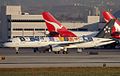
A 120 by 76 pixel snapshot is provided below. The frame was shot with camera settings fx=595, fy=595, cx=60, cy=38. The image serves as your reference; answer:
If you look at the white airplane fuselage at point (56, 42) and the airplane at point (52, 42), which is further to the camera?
the white airplane fuselage at point (56, 42)

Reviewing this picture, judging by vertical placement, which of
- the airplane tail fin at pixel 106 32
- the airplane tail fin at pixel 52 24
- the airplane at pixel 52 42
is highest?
the airplane tail fin at pixel 52 24

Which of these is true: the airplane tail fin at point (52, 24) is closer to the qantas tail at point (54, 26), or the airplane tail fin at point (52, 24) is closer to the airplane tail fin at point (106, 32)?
the qantas tail at point (54, 26)

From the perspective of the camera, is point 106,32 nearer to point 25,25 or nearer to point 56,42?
point 56,42

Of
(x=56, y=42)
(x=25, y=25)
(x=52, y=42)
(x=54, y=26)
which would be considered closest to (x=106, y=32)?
(x=54, y=26)

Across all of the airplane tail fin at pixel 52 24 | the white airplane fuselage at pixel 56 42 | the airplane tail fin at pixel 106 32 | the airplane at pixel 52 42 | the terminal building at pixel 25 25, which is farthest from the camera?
the terminal building at pixel 25 25

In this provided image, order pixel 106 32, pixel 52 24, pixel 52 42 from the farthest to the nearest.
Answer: pixel 52 24 < pixel 106 32 < pixel 52 42

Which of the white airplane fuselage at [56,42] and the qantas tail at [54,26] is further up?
the qantas tail at [54,26]

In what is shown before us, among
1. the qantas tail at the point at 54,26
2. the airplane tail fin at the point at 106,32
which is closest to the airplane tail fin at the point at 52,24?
the qantas tail at the point at 54,26

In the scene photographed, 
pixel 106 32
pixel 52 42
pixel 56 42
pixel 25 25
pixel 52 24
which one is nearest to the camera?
pixel 52 42

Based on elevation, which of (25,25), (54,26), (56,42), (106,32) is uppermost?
(25,25)

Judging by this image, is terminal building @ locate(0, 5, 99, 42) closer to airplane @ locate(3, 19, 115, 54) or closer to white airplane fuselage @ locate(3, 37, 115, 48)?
airplane @ locate(3, 19, 115, 54)

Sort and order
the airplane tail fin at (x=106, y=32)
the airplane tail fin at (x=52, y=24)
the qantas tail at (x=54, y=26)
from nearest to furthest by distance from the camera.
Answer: the airplane tail fin at (x=106, y=32)
the qantas tail at (x=54, y=26)
the airplane tail fin at (x=52, y=24)

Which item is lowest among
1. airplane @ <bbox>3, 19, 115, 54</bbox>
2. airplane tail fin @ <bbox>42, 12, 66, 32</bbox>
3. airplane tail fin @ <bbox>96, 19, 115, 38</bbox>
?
airplane @ <bbox>3, 19, 115, 54</bbox>

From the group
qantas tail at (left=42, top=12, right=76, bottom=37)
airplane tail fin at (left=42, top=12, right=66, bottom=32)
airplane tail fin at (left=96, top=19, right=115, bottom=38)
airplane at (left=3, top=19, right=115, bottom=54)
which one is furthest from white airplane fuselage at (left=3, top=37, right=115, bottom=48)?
airplane tail fin at (left=42, top=12, right=66, bottom=32)
